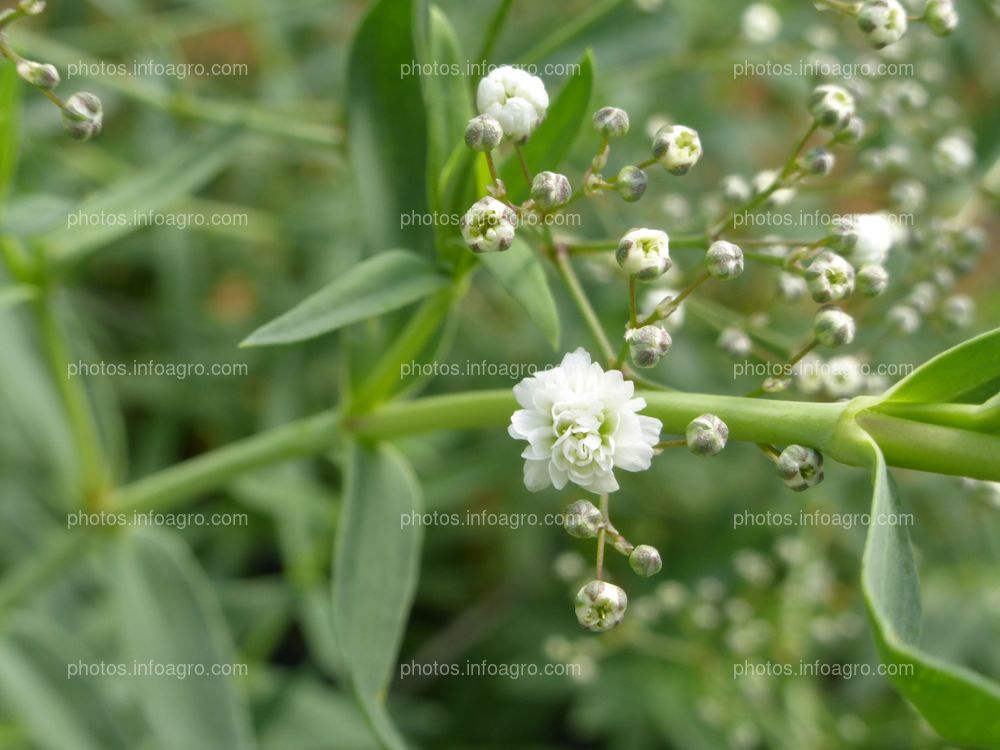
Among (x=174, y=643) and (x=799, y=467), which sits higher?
(x=799, y=467)

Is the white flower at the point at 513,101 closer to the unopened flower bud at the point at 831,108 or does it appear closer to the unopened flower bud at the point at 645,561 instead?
the unopened flower bud at the point at 831,108

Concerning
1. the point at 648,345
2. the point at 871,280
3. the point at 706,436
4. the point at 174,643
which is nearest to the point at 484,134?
the point at 648,345

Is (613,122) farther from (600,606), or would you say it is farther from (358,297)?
(600,606)

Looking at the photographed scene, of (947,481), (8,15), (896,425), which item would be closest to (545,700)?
(947,481)

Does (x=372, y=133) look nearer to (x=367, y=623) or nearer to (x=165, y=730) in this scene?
(x=367, y=623)

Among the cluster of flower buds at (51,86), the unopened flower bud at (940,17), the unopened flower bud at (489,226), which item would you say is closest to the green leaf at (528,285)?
the unopened flower bud at (489,226)

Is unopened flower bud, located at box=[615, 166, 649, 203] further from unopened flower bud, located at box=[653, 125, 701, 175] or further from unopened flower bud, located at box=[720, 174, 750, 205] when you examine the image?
unopened flower bud, located at box=[720, 174, 750, 205]
